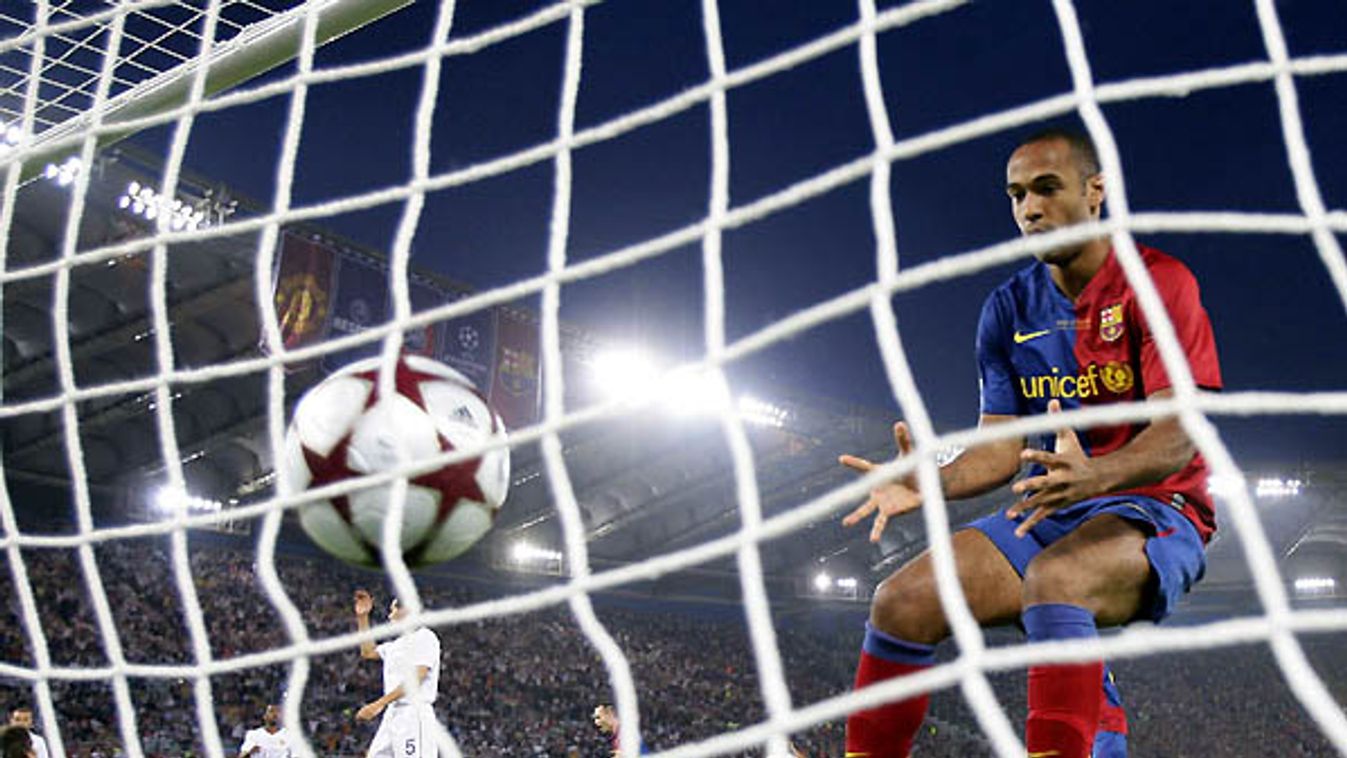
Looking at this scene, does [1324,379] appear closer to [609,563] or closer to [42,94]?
[609,563]

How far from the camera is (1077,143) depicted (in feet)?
6.81

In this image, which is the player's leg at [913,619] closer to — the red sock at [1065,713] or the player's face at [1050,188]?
the red sock at [1065,713]

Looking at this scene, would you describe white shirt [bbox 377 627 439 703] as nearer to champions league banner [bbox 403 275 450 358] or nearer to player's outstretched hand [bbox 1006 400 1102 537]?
player's outstretched hand [bbox 1006 400 1102 537]

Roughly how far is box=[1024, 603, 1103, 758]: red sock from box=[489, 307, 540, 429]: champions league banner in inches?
525

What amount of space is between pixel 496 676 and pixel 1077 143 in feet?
61.2

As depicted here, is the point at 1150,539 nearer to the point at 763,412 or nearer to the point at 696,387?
the point at 696,387

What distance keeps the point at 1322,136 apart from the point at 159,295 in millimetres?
32352

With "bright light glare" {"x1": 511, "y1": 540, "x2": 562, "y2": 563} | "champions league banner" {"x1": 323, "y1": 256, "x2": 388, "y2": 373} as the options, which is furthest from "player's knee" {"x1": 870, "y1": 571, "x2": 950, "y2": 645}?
"bright light glare" {"x1": 511, "y1": 540, "x2": 562, "y2": 563}

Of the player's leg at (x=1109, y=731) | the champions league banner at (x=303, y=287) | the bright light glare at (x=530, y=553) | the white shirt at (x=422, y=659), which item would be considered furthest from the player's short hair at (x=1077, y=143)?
the bright light glare at (x=530, y=553)

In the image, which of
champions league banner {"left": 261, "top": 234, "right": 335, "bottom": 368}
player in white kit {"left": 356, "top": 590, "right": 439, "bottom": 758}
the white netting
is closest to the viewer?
the white netting

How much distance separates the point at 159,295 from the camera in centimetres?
243

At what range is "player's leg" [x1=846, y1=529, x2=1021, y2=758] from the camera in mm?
1975

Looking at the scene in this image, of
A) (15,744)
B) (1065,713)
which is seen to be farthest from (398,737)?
(1065,713)

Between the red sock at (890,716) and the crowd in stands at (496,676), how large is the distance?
10.9 m
